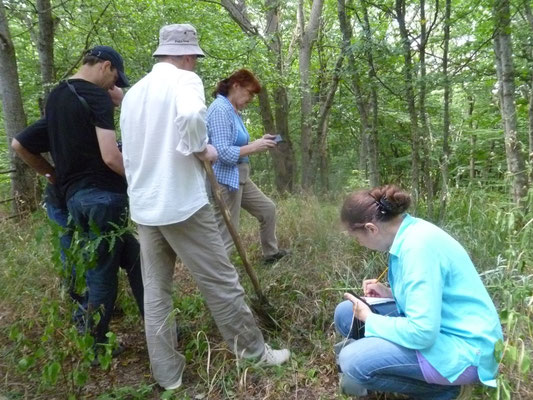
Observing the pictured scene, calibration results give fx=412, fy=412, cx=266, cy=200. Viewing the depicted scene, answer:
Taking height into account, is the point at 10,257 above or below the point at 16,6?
below

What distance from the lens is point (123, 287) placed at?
9.83 feet

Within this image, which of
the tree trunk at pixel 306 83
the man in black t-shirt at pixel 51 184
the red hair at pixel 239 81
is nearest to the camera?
the man in black t-shirt at pixel 51 184

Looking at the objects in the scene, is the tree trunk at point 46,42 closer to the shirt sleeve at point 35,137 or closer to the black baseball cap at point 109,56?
the shirt sleeve at point 35,137

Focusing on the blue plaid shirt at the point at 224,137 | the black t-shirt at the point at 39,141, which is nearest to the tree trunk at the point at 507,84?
the blue plaid shirt at the point at 224,137

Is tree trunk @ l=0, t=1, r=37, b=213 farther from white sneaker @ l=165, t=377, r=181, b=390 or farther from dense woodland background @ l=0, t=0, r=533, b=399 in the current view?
white sneaker @ l=165, t=377, r=181, b=390

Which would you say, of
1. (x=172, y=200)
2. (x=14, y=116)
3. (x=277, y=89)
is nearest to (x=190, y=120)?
(x=172, y=200)

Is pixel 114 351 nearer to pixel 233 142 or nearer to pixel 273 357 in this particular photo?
pixel 273 357

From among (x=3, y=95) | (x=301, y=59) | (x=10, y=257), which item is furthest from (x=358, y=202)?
(x=301, y=59)

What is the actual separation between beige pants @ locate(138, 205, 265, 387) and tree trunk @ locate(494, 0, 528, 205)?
2.48 m

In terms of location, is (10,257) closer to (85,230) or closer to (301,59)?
(85,230)

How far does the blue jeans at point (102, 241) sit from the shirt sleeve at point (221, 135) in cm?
78

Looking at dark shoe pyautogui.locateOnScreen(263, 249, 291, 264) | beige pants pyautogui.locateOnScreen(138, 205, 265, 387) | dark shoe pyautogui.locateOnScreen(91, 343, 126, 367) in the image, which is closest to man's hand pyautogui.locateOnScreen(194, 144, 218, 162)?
beige pants pyautogui.locateOnScreen(138, 205, 265, 387)

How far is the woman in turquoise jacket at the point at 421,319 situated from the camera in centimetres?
165

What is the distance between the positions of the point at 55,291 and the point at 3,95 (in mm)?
3344
